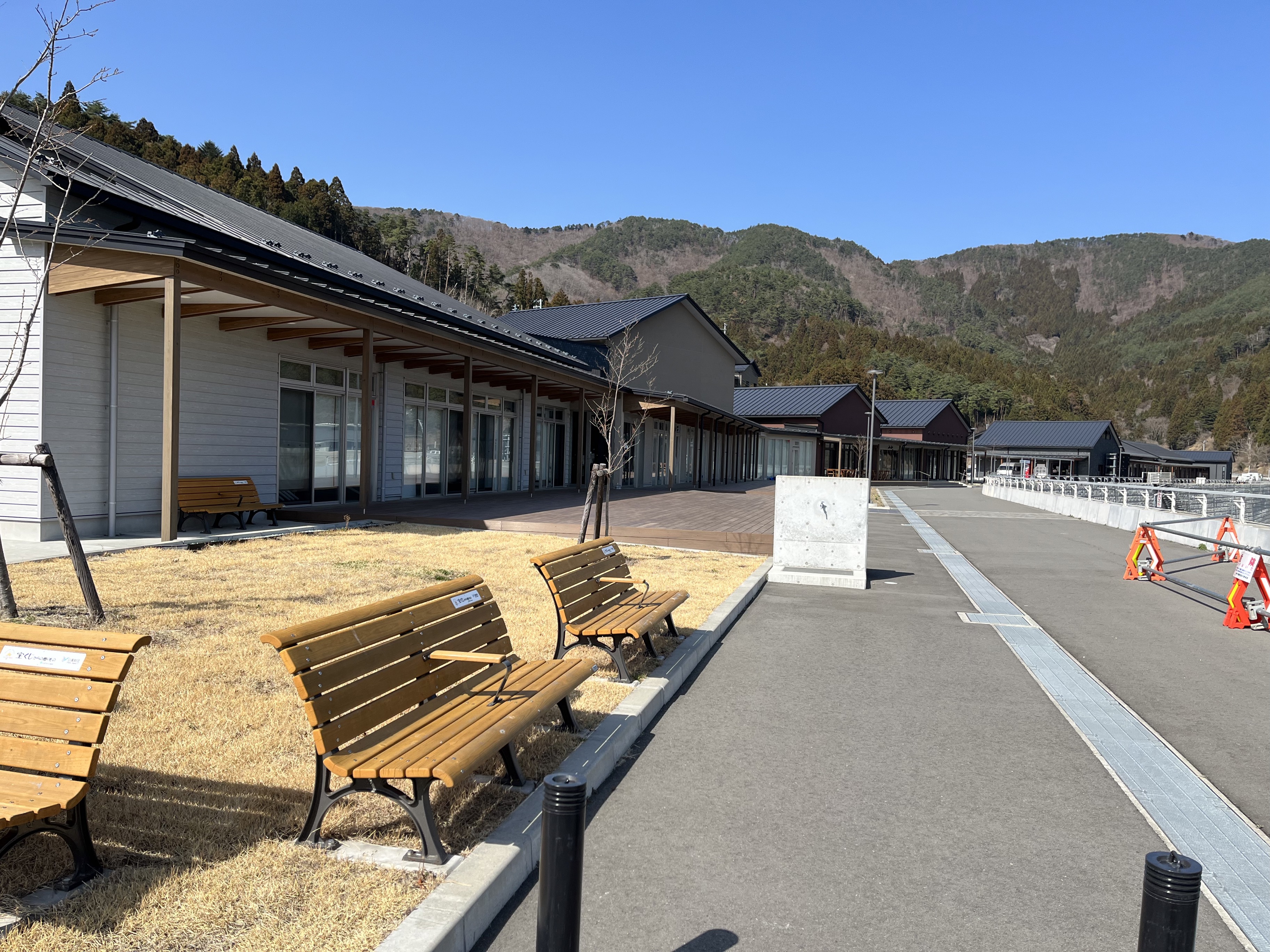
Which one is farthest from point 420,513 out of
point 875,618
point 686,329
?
point 686,329

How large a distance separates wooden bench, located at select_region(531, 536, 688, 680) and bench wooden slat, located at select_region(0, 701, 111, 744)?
9.56ft

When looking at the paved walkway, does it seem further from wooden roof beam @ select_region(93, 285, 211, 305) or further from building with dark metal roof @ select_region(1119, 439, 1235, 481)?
building with dark metal roof @ select_region(1119, 439, 1235, 481)

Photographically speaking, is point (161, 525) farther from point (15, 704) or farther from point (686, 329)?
point (686, 329)

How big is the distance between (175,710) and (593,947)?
309 centimetres

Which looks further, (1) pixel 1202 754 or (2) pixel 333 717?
(1) pixel 1202 754

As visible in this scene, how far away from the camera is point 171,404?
1121cm

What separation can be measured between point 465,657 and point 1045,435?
9662 centimetres

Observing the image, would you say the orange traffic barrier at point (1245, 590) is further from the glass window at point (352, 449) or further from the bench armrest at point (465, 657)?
the glass window at point (352, 449)

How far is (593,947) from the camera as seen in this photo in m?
Answer: 3.08

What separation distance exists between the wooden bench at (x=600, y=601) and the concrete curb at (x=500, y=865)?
0.44 m

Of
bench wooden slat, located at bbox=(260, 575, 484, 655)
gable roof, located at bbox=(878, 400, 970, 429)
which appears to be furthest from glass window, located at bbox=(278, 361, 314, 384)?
gable roof, located at bbox=(878, 400, 970, 429)

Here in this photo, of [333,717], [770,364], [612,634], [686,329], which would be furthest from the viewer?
[770,364]

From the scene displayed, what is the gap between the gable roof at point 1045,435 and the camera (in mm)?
88125

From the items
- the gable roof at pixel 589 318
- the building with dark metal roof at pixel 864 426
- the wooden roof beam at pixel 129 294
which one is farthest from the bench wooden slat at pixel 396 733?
the building with dark metal roof at pixel 864 426
